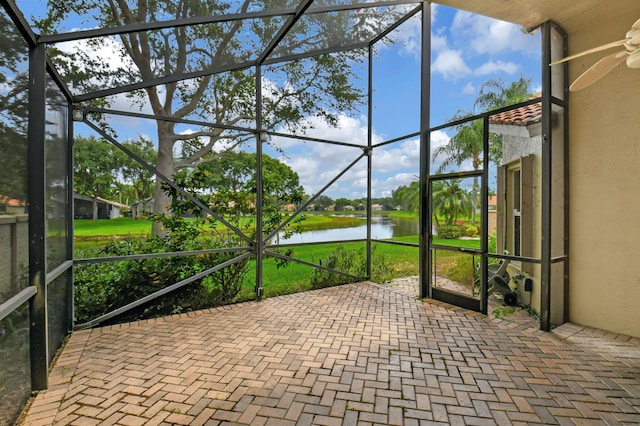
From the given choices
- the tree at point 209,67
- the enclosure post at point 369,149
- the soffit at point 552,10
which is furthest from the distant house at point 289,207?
the soffit at point 552,10

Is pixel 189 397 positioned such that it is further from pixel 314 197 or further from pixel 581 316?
pixel 581 316

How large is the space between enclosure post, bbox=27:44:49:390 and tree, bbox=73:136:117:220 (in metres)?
1.69

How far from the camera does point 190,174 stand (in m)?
4.66

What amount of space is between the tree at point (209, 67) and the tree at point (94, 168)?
688 millimetres

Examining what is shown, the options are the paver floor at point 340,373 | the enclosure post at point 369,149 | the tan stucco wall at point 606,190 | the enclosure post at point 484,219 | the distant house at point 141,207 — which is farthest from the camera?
the enclosure post at point 369,149

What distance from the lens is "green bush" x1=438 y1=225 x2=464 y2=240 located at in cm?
481

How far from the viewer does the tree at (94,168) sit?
393cm

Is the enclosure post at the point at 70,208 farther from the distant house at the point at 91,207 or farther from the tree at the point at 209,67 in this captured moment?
the tree at the point at 209,67

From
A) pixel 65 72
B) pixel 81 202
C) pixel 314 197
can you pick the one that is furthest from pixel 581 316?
pixel 65 72

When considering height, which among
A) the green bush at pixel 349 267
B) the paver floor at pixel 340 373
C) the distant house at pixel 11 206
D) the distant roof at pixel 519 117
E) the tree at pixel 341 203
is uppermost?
the distant roof at pixel 519 117

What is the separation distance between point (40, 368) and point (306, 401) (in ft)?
7.48

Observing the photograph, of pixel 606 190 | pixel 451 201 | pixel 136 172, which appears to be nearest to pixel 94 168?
pixel 136 172

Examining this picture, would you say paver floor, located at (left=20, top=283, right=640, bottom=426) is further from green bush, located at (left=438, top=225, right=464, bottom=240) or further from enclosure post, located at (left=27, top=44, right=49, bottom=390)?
green bush, located at (left=438, top=225, right=464, bottom=240)

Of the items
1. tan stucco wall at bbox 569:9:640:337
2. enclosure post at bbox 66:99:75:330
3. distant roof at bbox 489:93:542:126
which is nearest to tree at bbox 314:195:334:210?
distant roof at bbox 489:93:542:126
